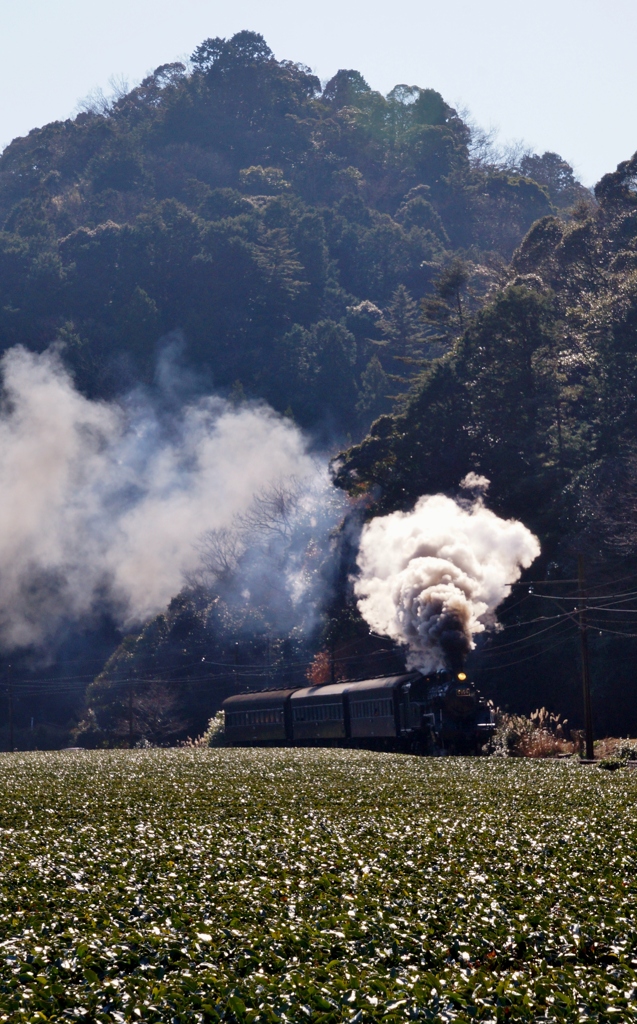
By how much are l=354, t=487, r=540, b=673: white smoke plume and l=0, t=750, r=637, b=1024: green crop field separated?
39.7 feet

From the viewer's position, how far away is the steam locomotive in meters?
37.3

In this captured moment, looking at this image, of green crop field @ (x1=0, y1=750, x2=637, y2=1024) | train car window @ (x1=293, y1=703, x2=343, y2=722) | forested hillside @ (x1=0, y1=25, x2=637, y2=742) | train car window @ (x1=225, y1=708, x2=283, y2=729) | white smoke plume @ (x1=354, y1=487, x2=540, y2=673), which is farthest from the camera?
forested hillside @ (x1=0, y1=25, x2=637, y2=742)

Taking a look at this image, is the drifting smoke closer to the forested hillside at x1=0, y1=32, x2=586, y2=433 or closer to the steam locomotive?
the forested hillside at x1=0, y1=32, x2=586, y2=433

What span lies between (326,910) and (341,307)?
120430 millimetres

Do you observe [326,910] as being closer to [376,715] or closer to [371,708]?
[376,715]

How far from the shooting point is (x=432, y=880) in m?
15.1

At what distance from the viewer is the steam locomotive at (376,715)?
37344 mm

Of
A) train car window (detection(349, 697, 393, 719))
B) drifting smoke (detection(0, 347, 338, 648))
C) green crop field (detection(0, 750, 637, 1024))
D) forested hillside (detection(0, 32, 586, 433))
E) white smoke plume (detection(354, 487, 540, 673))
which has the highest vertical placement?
forested hillside (detection(0, 32, 586, 433))

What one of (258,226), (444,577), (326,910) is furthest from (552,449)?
(258,226)

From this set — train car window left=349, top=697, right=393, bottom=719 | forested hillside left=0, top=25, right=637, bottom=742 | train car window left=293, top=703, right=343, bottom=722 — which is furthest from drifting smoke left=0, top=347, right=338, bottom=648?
train car window left=349, top=697, right=393, bottom=719

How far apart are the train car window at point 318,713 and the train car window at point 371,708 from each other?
1.89 m

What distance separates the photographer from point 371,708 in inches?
1761

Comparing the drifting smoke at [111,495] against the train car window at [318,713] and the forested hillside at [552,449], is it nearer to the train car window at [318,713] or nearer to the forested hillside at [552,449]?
the forested hillside at [552,449]

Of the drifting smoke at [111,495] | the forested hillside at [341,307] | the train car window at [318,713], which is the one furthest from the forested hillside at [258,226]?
the train car window at [318,713]
